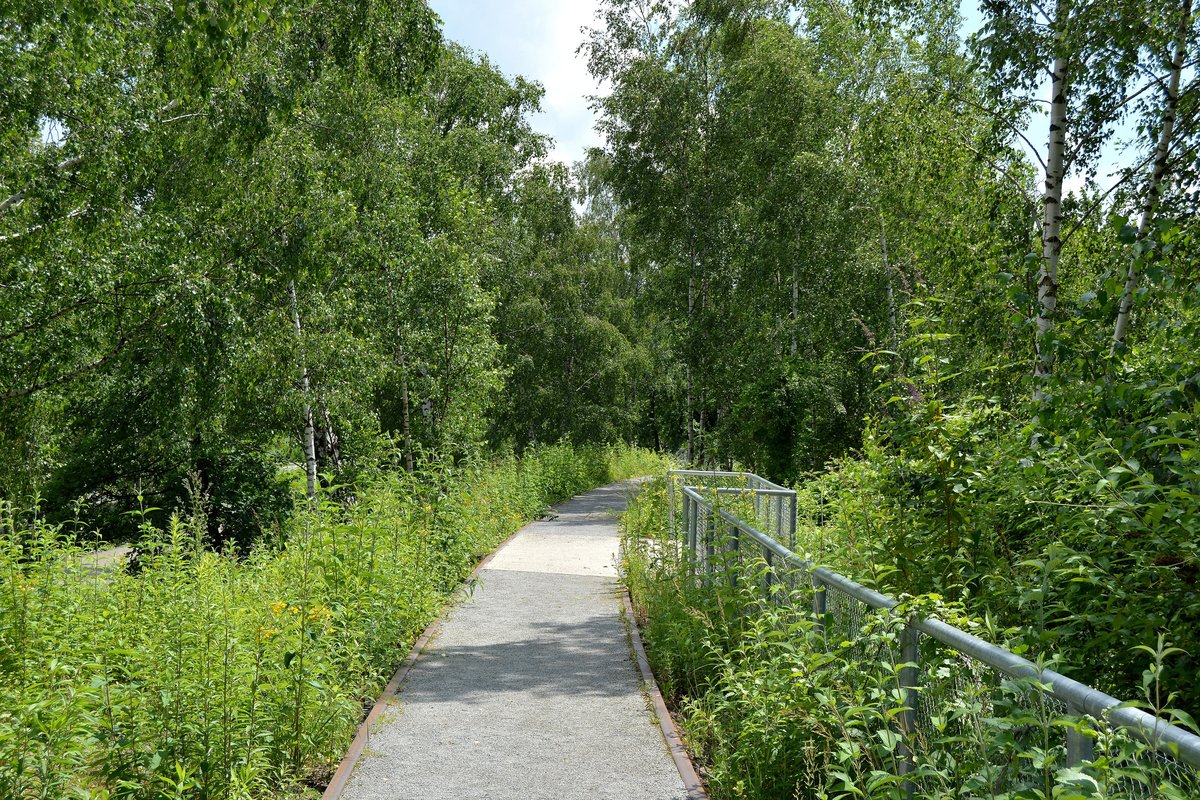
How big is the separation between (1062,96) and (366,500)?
7794mm

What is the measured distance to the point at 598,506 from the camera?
23984 millimetres

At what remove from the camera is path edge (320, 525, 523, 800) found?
5098 millimetres

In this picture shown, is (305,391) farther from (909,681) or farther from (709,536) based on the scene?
(909,681)

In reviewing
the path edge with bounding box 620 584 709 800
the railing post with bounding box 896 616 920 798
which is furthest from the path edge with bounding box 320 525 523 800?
the railing post with bounding box 896 616 920 798

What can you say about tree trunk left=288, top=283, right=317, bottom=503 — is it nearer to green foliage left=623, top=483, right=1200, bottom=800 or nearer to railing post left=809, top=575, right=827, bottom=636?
green foliage left=623, top=483, right=1200, bottom=800

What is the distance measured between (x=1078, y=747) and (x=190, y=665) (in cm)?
413

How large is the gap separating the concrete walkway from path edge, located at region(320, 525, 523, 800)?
0.06m

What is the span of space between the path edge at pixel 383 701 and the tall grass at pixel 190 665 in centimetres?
9

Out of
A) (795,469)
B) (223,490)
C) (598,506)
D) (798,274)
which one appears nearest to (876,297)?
(798,274)

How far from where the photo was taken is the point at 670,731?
20.1ft

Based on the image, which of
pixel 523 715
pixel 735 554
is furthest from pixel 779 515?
pixel 523 715

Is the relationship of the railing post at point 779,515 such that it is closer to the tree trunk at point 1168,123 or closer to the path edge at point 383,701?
the tree trunk at point 1168,123

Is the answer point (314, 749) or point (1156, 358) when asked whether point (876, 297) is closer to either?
point (1156, 358)

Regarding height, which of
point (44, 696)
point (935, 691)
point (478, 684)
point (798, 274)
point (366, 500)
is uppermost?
point (798, 274)
